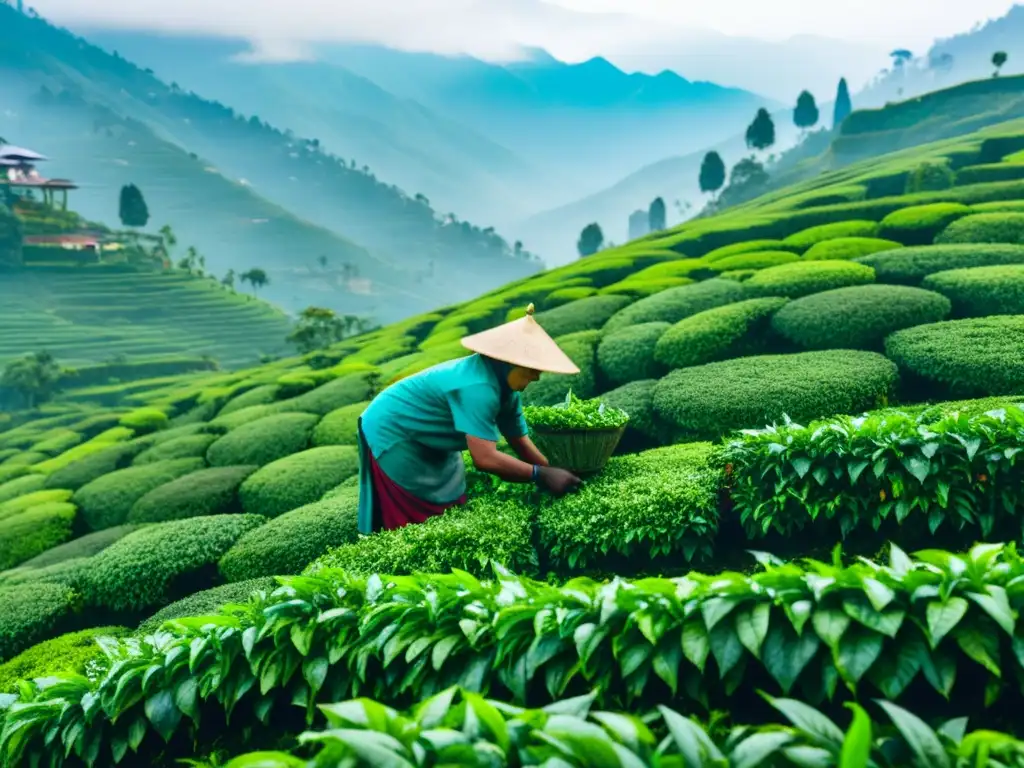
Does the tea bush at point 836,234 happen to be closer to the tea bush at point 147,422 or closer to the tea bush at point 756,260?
the tea bush at point 756,260

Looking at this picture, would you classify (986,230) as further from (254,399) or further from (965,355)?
(254,399)

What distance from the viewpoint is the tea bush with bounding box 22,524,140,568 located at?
324 inches

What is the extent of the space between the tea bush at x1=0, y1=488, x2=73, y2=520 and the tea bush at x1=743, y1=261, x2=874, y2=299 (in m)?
9.71

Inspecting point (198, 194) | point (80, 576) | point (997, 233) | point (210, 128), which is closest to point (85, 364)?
point (80, 576)

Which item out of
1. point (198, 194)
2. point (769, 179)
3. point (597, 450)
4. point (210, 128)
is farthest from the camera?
point (210, 128)

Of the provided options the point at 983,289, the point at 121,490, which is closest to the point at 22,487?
the point at 121,490

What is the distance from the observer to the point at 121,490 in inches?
388

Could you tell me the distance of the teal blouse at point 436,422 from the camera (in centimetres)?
436

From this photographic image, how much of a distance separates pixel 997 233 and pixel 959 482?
26.9 ft

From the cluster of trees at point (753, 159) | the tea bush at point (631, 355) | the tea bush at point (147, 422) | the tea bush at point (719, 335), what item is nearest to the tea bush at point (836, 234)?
the tea bush at point (719, 335)

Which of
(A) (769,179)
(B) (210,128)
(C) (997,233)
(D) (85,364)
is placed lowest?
(D) (85,364)

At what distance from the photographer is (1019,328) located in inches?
268

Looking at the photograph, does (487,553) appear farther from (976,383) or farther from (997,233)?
(997,233)

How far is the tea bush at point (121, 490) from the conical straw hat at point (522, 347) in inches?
265
